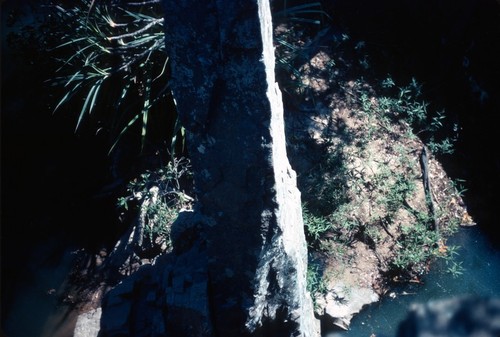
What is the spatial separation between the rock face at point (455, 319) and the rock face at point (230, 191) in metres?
0.86

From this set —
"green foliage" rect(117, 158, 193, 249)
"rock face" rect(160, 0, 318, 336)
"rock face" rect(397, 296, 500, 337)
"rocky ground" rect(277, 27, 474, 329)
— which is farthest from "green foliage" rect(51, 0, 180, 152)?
"rock face" rect(397, 296, 500, 337)

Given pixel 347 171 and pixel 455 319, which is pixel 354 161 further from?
pixel 455 319

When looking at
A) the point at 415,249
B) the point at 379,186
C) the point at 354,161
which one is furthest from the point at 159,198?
the point at 415,249

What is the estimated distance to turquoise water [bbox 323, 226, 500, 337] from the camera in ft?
8.89

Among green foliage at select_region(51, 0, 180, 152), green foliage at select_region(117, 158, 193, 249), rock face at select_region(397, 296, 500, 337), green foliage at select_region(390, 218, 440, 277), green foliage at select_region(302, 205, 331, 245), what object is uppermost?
green foliage at select_region(51, 0, 180, 152)

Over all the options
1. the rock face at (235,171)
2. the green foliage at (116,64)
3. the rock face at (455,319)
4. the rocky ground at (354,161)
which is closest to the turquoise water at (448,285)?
the rocky ground at (354,161)

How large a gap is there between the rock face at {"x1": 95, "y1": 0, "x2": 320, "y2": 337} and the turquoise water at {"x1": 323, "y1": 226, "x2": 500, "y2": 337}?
29.5 inches

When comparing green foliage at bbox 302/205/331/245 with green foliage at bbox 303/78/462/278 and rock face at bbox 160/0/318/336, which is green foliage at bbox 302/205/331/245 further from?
rock face at bbox 160/0/318/336

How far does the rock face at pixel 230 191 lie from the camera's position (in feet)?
4.04

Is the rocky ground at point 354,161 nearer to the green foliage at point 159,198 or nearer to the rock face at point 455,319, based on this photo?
the green foliage at point 159,198

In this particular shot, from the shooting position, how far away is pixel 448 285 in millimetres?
2863

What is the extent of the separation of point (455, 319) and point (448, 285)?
2.60 m

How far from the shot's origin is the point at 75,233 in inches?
133

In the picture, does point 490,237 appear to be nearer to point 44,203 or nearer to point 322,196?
point 322,196
